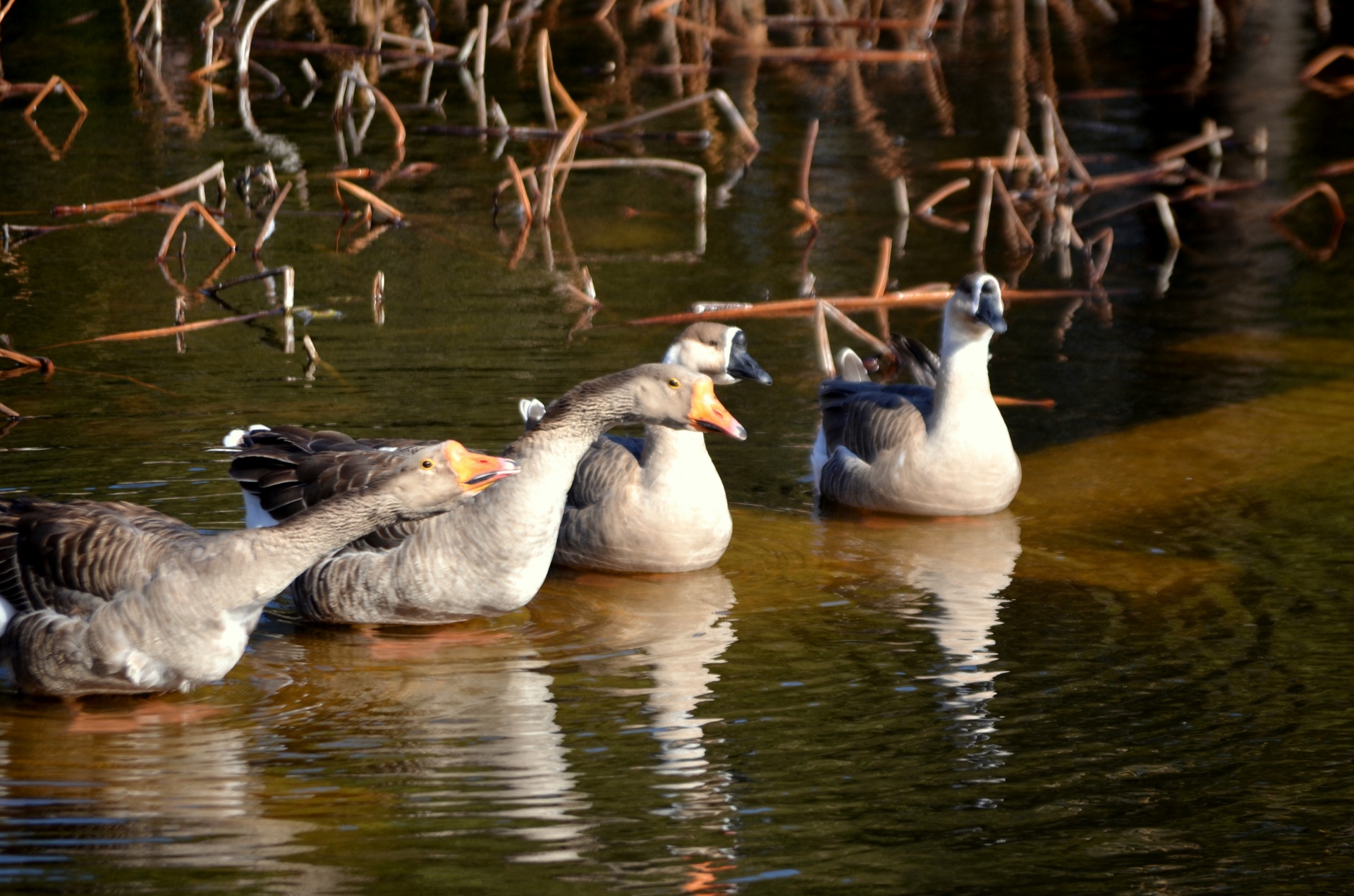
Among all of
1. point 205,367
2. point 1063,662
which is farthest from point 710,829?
point 205,367

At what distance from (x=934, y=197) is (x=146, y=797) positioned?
33.6 ft

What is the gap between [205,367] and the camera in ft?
36.7

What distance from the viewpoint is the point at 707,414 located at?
7.60 m

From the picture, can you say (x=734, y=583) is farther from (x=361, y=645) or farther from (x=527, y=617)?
(x=361, y=645)

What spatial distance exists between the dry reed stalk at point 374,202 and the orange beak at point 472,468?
25.0ft

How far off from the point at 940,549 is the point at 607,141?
10074 mm

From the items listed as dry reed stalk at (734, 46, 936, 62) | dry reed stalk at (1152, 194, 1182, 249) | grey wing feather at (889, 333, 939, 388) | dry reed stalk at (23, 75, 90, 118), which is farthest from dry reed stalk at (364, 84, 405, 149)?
grey wing feather at (889, 333, 939, 388)

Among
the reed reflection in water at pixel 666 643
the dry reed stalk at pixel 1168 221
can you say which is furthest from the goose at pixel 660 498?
the dry reed stalk at pixel 1168 221

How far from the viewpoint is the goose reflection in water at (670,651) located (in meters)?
5.92

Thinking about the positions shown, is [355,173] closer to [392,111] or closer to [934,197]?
[392,111]

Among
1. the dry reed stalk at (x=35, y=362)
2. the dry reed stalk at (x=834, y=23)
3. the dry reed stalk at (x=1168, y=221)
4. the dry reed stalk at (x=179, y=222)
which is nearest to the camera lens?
the dry reed stalk at (x=35, y=362)

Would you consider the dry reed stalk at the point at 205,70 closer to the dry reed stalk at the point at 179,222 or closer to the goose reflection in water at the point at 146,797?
the dry reed stalk at the point at 179,222

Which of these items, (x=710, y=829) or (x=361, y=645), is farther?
(x=361, y=645)

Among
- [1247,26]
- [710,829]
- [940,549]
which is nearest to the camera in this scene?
[710,829]
